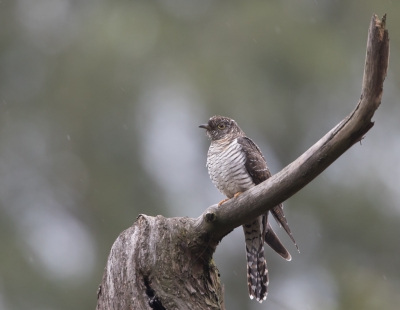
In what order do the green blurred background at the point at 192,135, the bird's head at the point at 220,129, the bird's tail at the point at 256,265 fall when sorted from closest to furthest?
the bird's tail at the point at 256,265, the bird's head at the point at 220,129, the green blurred background at the point at 192,135

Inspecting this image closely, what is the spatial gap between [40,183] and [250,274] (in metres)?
7.03

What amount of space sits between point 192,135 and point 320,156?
7.93 meters

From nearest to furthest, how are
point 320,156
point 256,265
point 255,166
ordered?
point 320,156
point 255,166
point 256,265

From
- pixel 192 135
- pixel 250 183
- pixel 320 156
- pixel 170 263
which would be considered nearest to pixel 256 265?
pixel 250 183

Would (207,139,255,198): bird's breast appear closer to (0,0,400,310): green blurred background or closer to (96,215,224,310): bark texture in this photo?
(96,215,224,310): bark texture

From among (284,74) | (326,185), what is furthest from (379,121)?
(284,74)

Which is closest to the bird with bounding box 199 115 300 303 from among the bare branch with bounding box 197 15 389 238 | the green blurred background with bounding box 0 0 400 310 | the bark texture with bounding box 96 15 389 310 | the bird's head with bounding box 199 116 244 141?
the bird's head with bounding box 199 116 244 141

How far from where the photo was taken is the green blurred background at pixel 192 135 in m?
10.4

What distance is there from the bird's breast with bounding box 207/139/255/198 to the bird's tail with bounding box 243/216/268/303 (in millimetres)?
355

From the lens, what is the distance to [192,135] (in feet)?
35.9

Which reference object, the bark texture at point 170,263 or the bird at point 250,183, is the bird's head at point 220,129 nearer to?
the bird at point 250,183

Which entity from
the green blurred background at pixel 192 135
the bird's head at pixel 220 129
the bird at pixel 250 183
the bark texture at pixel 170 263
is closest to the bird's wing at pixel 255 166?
the bird at pixel 250 183

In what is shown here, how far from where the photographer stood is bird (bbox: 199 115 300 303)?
180 inches

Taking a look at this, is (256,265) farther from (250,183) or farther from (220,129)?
(220,129)
